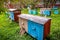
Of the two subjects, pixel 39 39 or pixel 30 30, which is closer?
pixel 39 39

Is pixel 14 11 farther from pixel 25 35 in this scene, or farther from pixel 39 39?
pixel 39 39

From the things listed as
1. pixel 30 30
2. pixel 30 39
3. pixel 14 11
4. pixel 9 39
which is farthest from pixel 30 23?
pixel 14 11

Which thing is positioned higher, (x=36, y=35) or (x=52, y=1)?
(x=52, y=1)

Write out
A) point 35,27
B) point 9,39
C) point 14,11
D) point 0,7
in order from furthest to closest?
point 14,11, point 9,39, point 0,7, point 35,27

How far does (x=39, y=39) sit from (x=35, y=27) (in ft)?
1.54

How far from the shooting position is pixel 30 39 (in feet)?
17.6

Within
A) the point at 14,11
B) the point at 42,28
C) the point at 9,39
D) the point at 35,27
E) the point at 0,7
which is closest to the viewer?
the point at 42,28

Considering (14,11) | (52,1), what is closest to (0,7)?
(52,1)

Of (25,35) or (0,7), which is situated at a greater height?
Answer: (0,7)

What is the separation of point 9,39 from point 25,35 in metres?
0.75

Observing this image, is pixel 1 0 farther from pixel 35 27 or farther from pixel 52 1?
pixel 52 1

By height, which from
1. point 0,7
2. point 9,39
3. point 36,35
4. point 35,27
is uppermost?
point 0,7

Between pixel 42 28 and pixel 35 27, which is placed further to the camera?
pixel 35 27

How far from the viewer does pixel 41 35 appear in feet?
15.2
